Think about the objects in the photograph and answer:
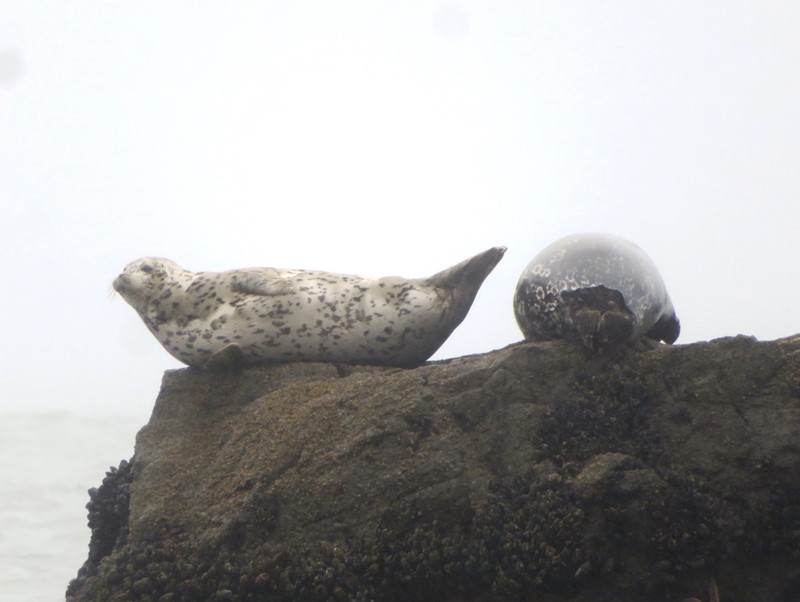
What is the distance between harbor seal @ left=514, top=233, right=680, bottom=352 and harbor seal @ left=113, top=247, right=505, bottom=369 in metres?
0.48

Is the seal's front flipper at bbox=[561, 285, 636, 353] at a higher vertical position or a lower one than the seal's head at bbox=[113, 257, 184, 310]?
lower

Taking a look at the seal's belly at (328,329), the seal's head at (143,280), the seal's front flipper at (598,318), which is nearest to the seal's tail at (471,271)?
the seal's belly at (328,329)

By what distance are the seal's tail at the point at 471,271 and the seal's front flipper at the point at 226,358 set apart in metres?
1.39

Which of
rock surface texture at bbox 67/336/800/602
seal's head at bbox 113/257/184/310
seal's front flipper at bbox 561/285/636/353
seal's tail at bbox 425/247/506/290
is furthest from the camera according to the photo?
seal's head at bbox 113/257/184/310

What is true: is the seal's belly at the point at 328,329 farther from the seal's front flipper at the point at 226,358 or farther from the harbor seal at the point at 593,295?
the harbor seal at the point at 593,295

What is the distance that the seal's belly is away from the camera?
6188 mm

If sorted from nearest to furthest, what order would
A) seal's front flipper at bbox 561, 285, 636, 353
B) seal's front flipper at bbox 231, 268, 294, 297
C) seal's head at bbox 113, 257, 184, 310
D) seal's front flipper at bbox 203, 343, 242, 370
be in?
seal's front flipper at bbox 561, 285, 636, 353, seal's front flipper at bbox 203, 343, 242, 370, seal's front flipper at bbox 231, 268, 294, 297, seal's head at bbox 113, 257, 184, 310

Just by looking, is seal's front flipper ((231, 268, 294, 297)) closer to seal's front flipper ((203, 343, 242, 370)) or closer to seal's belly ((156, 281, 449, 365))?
seal's belly ((156, 281, 449, 365))

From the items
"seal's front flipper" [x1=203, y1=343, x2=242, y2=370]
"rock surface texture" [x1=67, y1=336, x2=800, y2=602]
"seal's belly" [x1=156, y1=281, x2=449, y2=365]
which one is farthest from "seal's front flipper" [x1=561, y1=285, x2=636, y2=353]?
"seal's front flipper" [x1=203, y1=343, x2=242, y2=370]

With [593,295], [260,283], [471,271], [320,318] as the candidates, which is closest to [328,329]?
[320,318]

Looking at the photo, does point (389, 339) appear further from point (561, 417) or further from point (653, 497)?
point (653, 497)

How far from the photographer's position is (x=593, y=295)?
223 inches

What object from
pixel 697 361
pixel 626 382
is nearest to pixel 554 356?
pixel 626 382

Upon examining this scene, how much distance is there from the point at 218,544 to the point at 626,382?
90.8 inches
